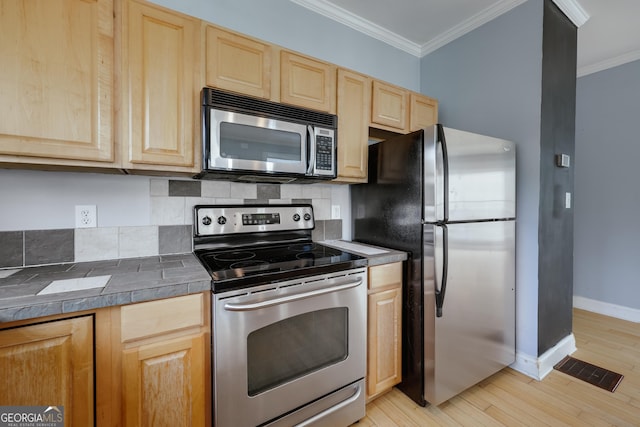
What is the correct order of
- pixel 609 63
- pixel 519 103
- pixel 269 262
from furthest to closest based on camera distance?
pixel 609 63, pixel 519 103, pixel 269 262

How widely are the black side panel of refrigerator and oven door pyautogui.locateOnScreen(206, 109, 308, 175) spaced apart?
586 millimetres

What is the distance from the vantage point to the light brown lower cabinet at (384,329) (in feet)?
5.36

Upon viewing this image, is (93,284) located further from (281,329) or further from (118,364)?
(281,329)

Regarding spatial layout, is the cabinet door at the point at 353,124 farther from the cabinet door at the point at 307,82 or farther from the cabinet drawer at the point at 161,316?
the cabinet drawer at the point at 161,316

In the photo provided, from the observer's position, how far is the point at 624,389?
184cm

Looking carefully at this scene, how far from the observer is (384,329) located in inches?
66.2

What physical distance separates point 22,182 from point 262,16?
1681 millimetres

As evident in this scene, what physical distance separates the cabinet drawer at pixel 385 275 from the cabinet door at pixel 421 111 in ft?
3.83

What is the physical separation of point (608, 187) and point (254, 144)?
3724 mm

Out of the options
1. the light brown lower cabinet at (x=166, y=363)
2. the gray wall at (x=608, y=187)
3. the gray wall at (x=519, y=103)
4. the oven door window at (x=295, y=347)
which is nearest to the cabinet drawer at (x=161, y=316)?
the light brown lower cabinet at (x=166, y=363)

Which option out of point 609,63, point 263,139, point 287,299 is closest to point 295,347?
point 287,299

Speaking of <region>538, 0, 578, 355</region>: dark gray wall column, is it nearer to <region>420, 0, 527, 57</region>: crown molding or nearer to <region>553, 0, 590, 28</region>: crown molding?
<region>553, 0, 590, 28</region>: crown molding

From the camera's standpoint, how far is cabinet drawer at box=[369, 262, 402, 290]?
5.32 ft

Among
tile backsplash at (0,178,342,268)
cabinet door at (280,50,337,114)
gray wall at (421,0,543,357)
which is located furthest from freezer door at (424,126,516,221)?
tile backsplash at (0,178,342,268)
